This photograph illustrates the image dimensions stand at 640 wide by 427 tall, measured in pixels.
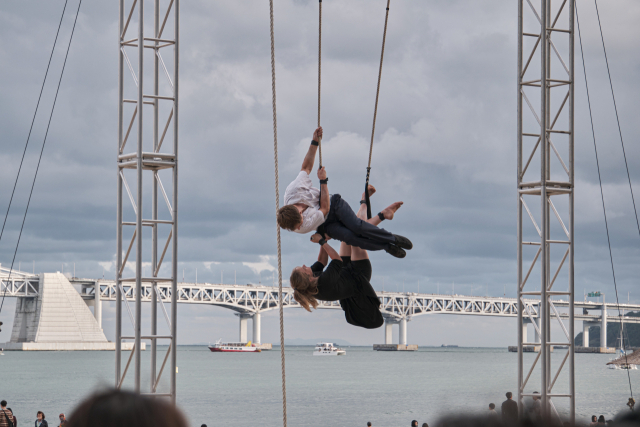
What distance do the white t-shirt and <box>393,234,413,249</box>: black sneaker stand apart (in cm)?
74

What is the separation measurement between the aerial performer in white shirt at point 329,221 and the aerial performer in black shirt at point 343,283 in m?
0.20

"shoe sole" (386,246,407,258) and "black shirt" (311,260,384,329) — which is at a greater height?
"shoe sole" (386,246,407,258)

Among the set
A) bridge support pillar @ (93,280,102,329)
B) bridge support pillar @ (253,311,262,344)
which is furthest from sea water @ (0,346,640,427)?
bridge support pillar @ (253,311,262,344)

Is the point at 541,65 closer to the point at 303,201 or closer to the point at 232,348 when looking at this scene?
the point at 303,201

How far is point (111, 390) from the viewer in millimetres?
989

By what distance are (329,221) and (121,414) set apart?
5.97 metres

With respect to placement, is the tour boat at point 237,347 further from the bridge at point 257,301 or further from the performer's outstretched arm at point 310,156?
the performer's outstretched arm at point 310,156

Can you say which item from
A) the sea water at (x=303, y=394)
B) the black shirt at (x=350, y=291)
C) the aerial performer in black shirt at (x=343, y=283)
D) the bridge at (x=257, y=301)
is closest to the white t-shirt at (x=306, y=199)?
the aerial performer in black shirt at (x=343, y=283)

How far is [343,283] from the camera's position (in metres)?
6.89

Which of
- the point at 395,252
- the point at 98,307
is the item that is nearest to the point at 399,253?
the point at 395,252

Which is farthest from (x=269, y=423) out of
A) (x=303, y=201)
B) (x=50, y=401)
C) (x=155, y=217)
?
(x=303, y=201)

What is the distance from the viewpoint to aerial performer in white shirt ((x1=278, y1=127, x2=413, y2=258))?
6.69m

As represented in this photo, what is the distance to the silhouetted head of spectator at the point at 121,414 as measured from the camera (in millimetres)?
940

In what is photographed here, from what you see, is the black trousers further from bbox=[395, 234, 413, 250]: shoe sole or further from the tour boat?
the tour boat
